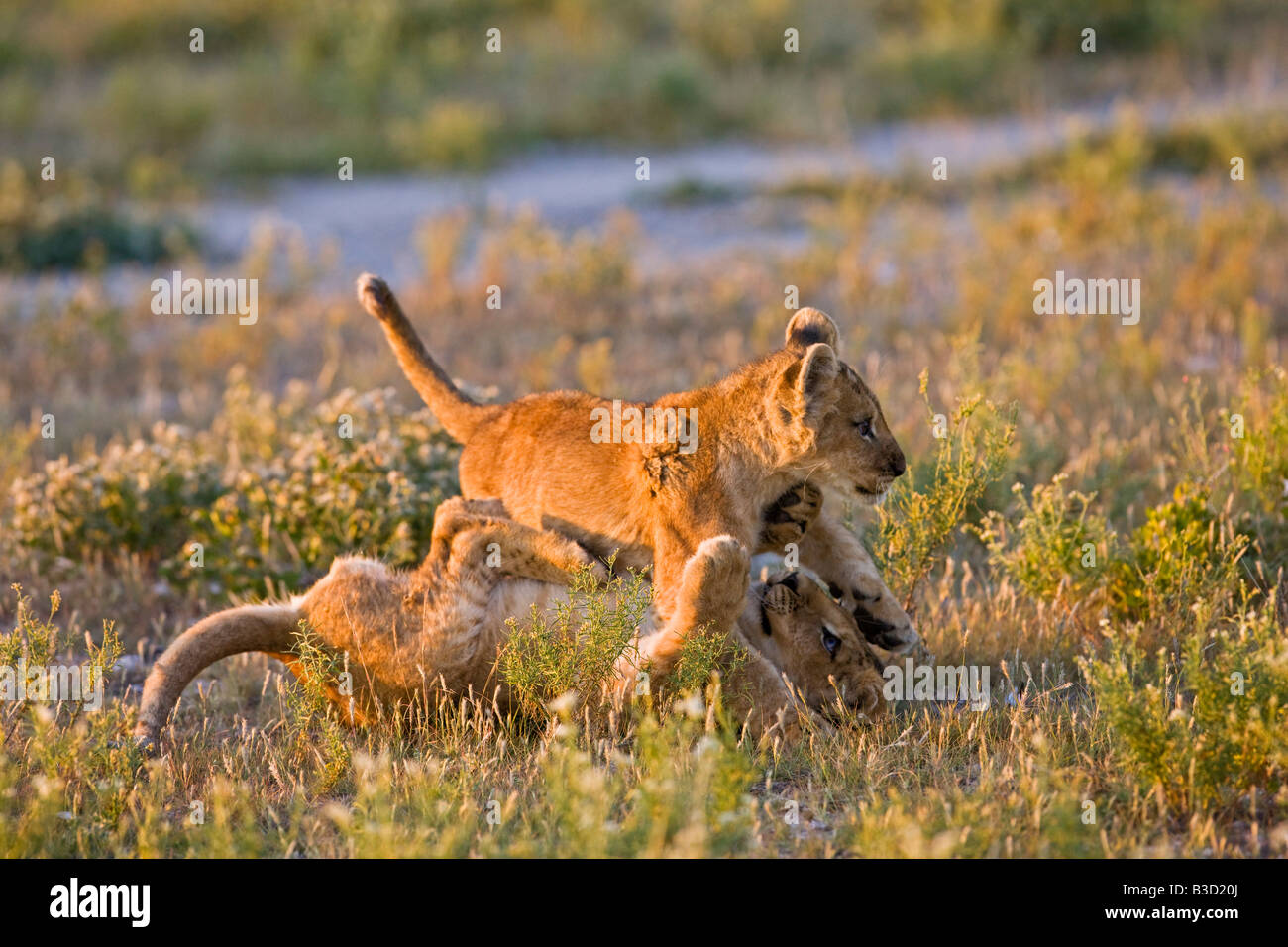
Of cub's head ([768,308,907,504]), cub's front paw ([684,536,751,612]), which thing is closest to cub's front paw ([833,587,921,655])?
cub's head ([768,308,907,504])

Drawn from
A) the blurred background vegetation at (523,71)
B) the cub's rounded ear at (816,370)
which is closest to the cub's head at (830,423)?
the cub's rounded ear at (816,370)

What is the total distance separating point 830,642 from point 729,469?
0.76 metres

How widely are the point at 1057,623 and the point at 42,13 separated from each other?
24.3 m

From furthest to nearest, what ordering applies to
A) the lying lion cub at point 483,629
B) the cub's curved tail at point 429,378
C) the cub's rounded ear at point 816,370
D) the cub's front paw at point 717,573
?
the cub's curved tail at point 429,378, the cub's rounded ear at point 816,370, the lying lion cub at point 483,629, the cub's front paw at point 717,573

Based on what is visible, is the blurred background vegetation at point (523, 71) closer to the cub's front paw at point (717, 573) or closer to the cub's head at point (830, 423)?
the cub's head at point (830, 423)

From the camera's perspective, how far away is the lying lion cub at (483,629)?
5.41m

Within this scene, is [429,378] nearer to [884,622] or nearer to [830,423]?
[830,423]

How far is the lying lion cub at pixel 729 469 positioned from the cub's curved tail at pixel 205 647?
1.08 m

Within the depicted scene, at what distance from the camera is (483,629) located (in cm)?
570

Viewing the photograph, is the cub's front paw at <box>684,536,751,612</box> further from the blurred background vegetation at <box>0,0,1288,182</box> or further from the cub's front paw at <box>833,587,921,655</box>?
the blurred background vegetation at <box>0,0,1288,182</box>

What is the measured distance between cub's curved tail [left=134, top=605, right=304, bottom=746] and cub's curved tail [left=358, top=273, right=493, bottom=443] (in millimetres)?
1377

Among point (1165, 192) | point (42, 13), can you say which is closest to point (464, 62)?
point (42, 13)

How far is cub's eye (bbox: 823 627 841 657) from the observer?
5.76 m
